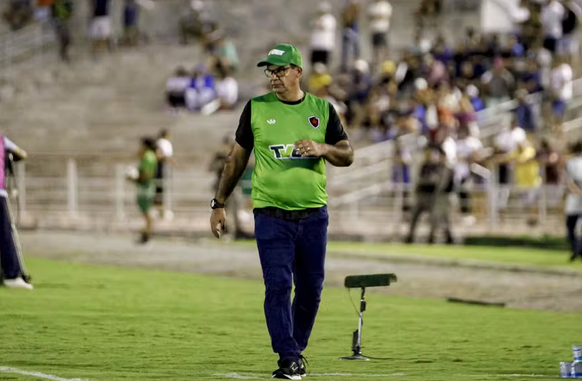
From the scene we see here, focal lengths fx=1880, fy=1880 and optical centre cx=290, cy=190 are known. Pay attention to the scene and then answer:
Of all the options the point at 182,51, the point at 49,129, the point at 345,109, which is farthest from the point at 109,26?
the point at 345,109

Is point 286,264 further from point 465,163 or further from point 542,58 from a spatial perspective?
A: point 542,58

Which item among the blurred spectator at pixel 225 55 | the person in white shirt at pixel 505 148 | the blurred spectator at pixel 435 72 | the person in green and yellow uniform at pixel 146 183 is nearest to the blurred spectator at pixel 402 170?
the person in white shirt at pixel 505 148

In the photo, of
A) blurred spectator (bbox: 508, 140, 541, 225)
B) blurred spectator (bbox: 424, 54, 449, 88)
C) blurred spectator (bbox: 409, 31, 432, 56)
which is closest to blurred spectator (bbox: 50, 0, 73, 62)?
blurred spectator (bbox: 409, 31, 432, 56)

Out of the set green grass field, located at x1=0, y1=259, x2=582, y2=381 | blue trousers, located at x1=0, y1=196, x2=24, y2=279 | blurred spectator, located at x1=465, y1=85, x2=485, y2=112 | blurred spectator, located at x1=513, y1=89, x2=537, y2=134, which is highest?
blurred spectator, located at x1=465, y1=85, x2=485, y2=112

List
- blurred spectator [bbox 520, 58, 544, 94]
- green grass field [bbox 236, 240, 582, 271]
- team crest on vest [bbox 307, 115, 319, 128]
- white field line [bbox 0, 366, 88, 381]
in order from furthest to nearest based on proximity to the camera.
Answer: blurred spectator [bbox 520, 58, 544, 94], green grass field [bbox 236, 240, 582, 271], team crest on vest [bbox 307, 115, 319, 128], white field line [bbox 0, 366, 88, 381]

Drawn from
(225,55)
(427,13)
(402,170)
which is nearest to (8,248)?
(402,170)

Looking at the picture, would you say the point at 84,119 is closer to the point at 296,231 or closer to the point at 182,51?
the point at 182,51

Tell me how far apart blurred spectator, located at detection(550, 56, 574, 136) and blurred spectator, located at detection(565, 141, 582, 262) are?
9.66 m

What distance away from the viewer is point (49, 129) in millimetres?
41438

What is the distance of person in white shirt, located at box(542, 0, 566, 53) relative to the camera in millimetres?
39219

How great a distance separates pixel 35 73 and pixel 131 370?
106 ft

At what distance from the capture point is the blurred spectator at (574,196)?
26.3m

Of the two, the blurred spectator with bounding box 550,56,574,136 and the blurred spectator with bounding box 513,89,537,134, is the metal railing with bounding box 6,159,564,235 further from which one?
the blurred spectator with bounding box 550,56,574,136

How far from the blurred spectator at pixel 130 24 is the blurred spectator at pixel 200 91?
466 cm
